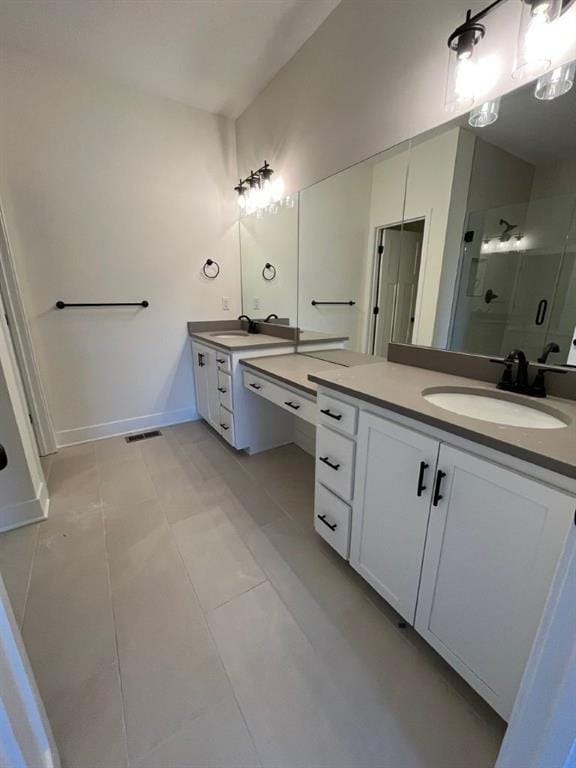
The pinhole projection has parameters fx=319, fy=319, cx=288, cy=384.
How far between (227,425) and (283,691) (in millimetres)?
1608

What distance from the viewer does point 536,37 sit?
39.2 inches

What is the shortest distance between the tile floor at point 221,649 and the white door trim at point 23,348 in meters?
0.80

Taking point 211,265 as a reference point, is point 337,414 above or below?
below

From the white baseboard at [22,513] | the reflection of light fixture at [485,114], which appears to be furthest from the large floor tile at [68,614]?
the reflection of light fixture at [485,114]

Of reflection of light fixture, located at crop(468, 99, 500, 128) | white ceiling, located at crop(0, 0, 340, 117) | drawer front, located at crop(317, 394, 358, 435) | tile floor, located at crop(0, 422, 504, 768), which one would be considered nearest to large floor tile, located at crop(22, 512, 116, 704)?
tile floor, located at crop(0, 422, 504, 768)

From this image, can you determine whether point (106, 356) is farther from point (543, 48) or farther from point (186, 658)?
point (543, 48)

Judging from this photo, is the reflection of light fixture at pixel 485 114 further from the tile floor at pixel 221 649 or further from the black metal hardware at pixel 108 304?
the black metal hardware at pixel 108 304

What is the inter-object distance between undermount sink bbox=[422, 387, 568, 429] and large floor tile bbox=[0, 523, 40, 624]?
5.85 ft

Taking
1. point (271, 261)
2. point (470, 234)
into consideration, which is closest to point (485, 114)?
point (470, 234)

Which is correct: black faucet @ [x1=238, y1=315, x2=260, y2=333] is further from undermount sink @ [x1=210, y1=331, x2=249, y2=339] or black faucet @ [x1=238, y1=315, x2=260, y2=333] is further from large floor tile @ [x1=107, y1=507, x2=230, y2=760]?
large floor tile @ [x1=107, y1=507, x2=230, y2=760]

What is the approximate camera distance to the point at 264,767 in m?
0.84

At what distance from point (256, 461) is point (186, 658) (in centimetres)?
130

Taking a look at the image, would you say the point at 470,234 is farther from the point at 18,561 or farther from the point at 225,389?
the point at 18,561

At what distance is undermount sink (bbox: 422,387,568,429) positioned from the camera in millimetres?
1015
